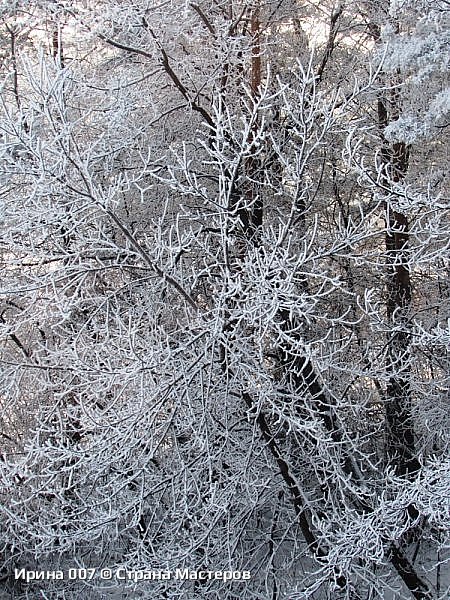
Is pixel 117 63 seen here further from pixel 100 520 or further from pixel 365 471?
pixel 365 471

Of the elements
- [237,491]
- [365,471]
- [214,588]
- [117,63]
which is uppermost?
[117,63]

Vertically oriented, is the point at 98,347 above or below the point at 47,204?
below

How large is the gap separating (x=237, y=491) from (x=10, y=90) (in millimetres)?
4573

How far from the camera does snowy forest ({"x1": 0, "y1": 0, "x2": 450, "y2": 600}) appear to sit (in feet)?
15.4

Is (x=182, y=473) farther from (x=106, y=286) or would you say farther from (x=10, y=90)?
(x=10, y=90)

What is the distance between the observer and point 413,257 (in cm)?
503

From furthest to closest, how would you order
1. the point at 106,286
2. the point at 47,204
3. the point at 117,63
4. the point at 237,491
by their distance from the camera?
1. the point at 106,286
2. the point at 117,63
3. the point at 237,491
4. the point at 47,204

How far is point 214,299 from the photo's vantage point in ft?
16.0

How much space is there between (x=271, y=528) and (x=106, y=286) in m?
2.86

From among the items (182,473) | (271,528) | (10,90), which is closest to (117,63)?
(10,90)

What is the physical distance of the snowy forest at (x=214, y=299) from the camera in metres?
4.71

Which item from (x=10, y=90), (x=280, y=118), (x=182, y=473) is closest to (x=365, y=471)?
(x=182, y=473)

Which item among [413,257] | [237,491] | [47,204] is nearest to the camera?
[47,204]

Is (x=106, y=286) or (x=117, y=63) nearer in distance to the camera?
(x=117, y=63)
